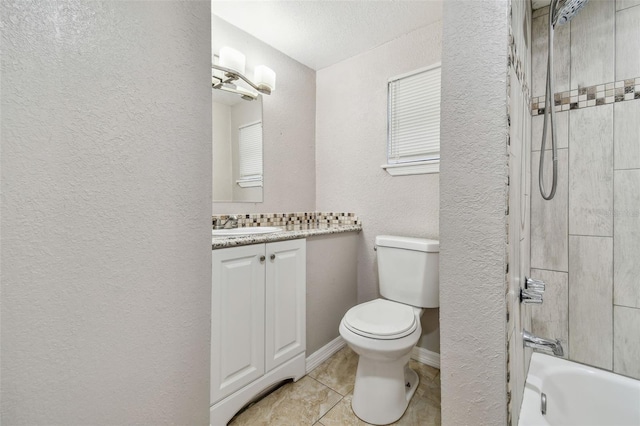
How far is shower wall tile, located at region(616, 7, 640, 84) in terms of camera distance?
1271mm

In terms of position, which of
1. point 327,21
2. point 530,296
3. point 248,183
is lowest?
point 530,296

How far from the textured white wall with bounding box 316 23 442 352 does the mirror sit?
1.94 feet

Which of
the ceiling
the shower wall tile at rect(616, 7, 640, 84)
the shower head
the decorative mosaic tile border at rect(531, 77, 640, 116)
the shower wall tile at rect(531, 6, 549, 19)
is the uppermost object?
the ceiling

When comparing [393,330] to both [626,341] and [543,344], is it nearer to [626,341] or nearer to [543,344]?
[543,344]

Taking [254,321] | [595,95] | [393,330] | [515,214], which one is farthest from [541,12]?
[254,321]

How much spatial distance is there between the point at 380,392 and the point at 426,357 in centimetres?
67

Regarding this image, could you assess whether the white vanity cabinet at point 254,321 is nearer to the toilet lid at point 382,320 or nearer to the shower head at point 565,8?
the toilet lid at point 382,320

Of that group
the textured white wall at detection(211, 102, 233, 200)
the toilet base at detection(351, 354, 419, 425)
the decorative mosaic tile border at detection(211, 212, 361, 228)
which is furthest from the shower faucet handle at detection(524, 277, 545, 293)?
the textured white wall at detection(211, 102, 233, 200)

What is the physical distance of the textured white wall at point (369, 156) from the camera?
191 cm

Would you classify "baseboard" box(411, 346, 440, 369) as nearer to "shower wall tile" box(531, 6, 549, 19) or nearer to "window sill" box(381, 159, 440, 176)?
"window sill" box(381, 159, 440, 176)

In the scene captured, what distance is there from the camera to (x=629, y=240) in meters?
1.30

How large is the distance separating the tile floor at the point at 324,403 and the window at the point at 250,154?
132 centimetres

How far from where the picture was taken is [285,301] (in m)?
1.62

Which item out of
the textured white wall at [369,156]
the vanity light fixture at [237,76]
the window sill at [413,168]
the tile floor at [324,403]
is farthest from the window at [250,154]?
the tile floor at [324,403]
